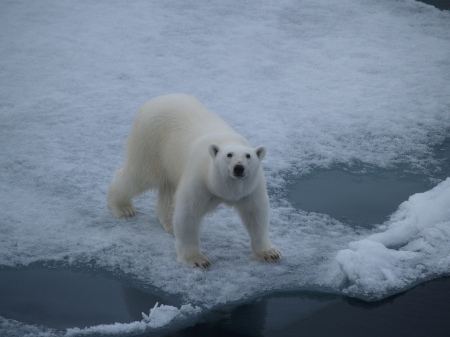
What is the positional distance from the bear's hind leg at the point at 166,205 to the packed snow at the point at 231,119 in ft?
0.34

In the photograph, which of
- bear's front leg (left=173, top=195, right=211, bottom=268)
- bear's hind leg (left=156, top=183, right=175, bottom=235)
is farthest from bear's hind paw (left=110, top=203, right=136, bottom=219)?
bear's front leg (left=173, top=195, right=211, bottom=268)

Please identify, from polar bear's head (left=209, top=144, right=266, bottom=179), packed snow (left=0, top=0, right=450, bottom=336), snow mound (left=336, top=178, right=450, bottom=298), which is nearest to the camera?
polar bear's head (left=209, top=144, right=266, bottom=179)

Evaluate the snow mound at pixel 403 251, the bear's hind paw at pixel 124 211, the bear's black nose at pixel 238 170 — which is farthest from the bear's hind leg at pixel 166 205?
the snow mound at pixel 403 251

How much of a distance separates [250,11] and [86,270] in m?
6.15

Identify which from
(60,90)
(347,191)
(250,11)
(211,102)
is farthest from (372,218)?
(250,11)

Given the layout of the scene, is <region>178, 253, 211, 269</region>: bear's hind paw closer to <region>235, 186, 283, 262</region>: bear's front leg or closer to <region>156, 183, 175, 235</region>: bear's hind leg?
<region>235, 186, 283, 262</region>: bear's front leg

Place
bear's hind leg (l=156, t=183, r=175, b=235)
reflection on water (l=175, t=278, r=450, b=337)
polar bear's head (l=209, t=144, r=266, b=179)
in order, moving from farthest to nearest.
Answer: bear's hind leg (l=156, t=183, r=175, b=235), polar bear's head (l=209, t=144, r=266, b=179), reflection on water (l=175, t=278, r=450, b=337)

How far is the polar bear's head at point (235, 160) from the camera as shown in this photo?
4.09 m

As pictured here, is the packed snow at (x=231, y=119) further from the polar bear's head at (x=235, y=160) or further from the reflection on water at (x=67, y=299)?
the polar bear's head at (x=235, y=160)

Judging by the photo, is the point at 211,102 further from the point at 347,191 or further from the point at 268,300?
the point at 268,300

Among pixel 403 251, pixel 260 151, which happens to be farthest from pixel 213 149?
pixel 403 251

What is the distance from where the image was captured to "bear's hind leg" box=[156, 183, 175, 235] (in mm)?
5086

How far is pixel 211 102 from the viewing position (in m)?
7.26

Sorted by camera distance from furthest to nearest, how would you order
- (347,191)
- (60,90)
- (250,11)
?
(250,11) → (60,90) → (347,191)
